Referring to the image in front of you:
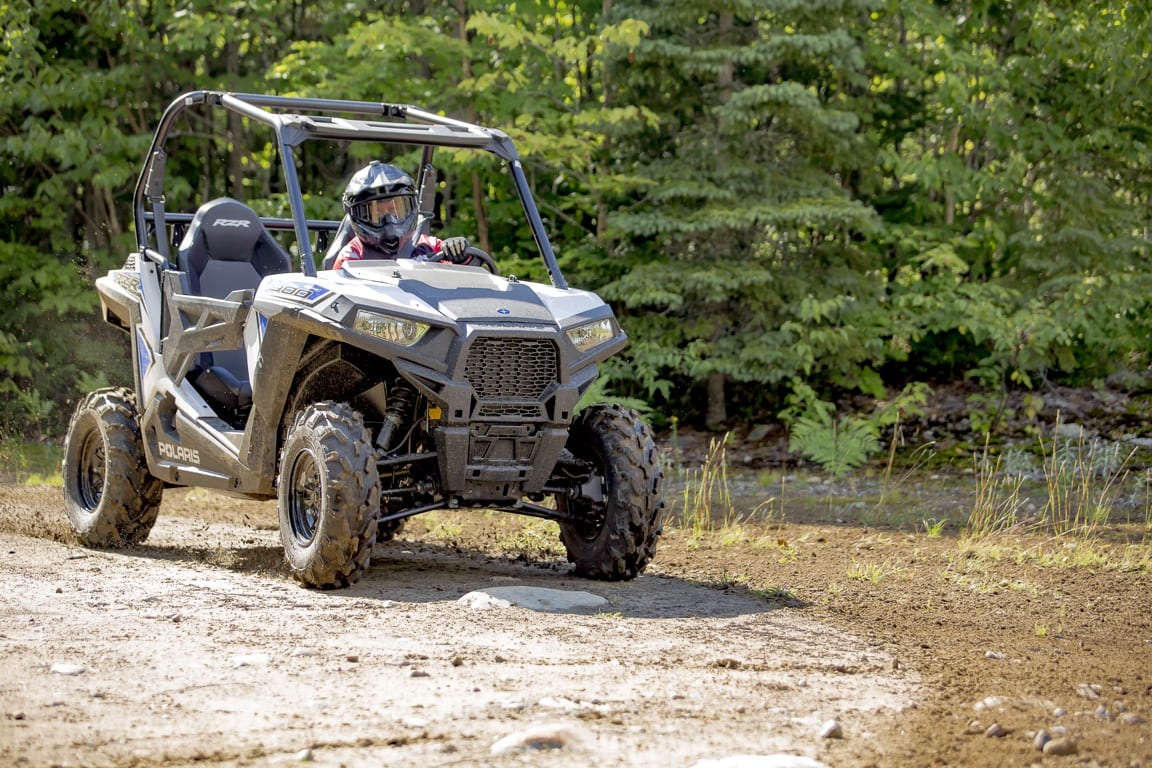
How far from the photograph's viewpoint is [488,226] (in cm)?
1611

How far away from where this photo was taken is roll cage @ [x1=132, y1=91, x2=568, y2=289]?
280 inches

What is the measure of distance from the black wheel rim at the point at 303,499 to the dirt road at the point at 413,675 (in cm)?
26

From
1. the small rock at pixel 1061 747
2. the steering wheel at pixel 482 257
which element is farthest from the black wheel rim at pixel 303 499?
the small rock at pixel 1061 747

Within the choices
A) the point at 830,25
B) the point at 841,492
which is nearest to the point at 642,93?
the point at 830,25

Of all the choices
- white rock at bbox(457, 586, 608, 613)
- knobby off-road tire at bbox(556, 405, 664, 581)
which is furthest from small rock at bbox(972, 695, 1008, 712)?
knobby off-road tire at bbox(556, 405, 664, 581)

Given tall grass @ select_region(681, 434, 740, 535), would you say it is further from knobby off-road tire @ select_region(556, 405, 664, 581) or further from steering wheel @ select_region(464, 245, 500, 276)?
steering wheel @ select_region(464, 245, 500, 276)

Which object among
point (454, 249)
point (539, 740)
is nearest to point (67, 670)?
point (539, 740)

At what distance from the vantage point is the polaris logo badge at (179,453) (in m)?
7.91

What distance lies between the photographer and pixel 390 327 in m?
6.57

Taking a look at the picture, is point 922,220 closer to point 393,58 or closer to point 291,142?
point 393,58

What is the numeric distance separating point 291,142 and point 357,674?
3.06 m

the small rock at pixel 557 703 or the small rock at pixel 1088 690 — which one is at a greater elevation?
the small rock at pixel 557 703

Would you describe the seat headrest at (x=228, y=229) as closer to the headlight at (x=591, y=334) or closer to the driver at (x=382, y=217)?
the driver at (x=382, y=217)

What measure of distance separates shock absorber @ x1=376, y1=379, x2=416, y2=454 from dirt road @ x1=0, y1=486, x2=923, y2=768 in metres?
0.70
